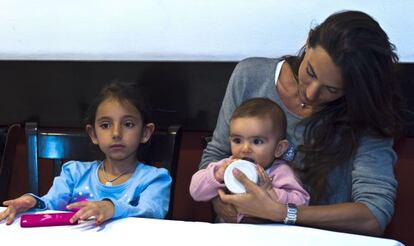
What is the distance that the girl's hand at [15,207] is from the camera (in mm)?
1198

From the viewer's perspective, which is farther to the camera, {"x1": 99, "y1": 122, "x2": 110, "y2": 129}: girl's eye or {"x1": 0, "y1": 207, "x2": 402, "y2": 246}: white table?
{"x1": 99, "y1": 122, "x2": 110, "y2": 129}: girl's eye

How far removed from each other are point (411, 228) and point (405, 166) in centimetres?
24


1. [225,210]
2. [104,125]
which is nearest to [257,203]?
[225,210]

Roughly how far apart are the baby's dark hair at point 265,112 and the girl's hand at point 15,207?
56cm

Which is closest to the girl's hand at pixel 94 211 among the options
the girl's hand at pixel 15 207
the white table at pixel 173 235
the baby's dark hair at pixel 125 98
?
the white table at pixel 173 235

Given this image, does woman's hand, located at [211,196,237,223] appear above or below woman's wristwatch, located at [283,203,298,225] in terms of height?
below

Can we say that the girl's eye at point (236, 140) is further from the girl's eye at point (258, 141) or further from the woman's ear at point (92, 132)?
the woman's ear at point (92, 132)

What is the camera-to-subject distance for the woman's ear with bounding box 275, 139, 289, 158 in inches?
56.6

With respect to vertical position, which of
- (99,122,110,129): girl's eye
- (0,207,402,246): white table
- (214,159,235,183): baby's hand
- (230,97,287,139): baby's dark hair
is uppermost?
(230,97,287,139): baby's dark hair

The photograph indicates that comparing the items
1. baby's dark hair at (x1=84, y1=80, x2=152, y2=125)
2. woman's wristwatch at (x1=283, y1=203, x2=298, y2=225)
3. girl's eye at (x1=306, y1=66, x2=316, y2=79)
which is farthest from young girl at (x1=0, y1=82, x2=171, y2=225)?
girl's eye at (x1=306, y1=66, x2=316, y2=79)

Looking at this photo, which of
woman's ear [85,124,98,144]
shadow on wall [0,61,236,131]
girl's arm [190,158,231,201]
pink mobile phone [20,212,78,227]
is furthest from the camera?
shadow on wall [0,61,236,131]

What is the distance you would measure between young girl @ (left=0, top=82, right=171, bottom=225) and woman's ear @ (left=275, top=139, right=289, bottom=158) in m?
0.32

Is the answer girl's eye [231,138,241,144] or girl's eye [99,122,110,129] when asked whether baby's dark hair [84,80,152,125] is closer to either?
girl's eye [99,122,110,129]

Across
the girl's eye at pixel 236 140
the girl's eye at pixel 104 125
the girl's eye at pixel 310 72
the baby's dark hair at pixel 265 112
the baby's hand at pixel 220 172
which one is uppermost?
the girl's eye at pixel 310 72
